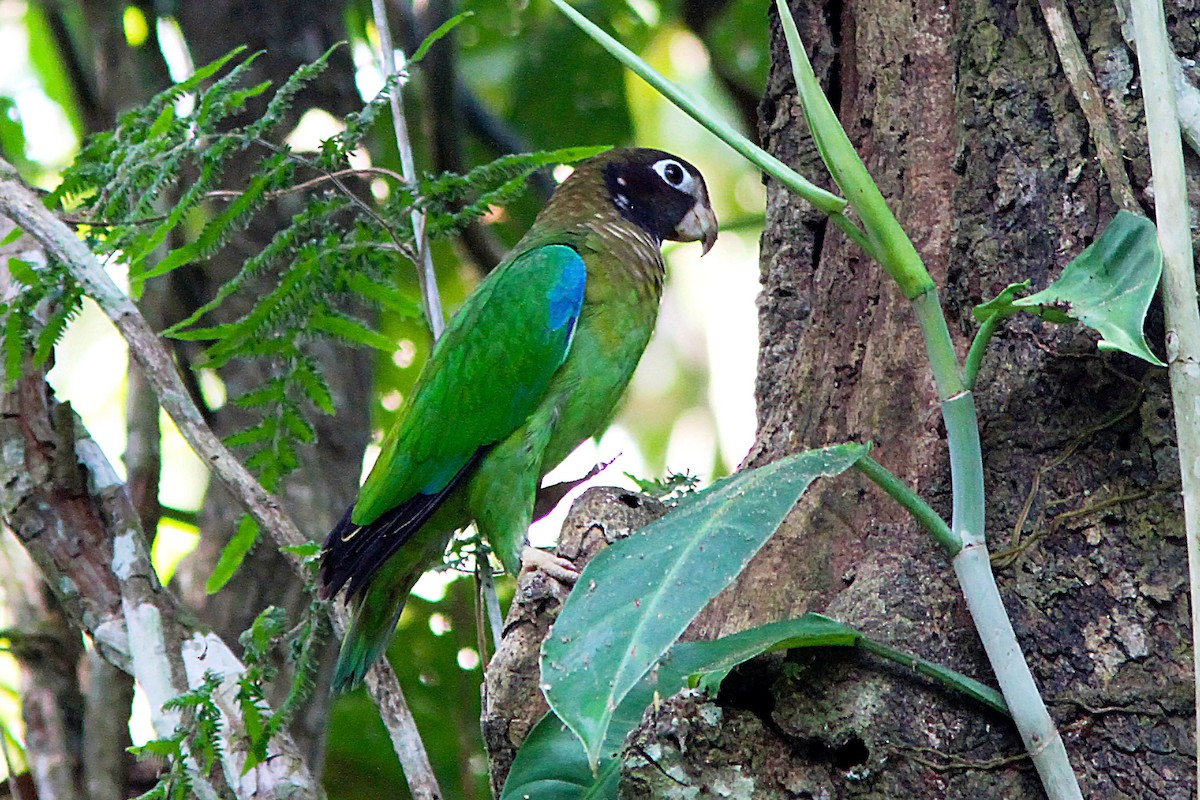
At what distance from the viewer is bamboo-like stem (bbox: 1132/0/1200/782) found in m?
1.85

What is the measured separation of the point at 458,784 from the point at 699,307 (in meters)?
4.35

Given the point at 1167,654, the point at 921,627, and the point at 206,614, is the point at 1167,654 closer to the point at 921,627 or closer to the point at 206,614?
the point at 921,627

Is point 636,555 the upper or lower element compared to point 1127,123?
lower

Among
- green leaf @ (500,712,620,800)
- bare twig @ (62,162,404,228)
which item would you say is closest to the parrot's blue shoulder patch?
bare twig @ (62,162,404,228)

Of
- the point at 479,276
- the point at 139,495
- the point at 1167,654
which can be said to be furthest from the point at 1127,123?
the point at 479,276

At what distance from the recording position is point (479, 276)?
6.11 m

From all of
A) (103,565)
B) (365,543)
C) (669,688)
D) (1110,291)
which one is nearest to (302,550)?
(365,543)

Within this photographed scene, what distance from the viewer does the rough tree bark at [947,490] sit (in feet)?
6.55

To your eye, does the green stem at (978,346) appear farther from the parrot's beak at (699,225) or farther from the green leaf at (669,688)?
the parrot's beak at (699,225)

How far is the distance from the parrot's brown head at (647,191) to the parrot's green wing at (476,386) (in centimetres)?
69

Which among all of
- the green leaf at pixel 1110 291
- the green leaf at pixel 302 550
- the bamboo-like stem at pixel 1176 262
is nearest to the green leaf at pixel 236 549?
the green leaf at pixel 302 550

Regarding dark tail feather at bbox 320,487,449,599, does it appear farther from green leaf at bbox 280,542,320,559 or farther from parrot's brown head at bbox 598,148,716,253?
parrot's brown head at bbox 598,148,716,253

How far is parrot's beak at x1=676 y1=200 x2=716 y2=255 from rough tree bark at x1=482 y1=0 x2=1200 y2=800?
5.60 feet

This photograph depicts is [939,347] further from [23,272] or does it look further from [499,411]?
[23,272]
